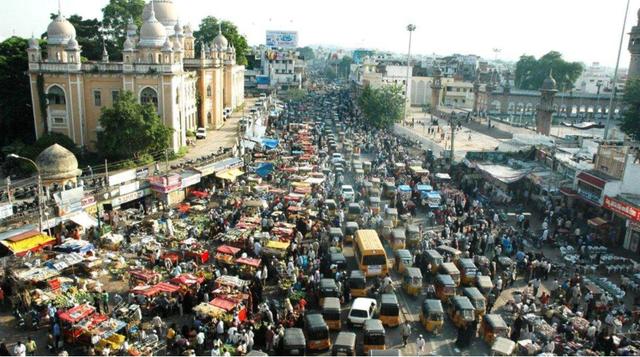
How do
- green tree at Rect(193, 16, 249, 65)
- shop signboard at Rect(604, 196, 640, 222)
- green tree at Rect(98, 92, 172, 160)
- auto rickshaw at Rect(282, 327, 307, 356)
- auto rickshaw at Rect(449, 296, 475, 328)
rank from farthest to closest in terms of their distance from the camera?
green tree at Rect(193, 16, 249, 65) < green tree at Rect(98, 92, 172, 160) < shop signboard at Rect(604, 196, 640, 222) < auto rickshaw at Rect(449, 296, 475, 328) < auto rickshaw at Rect(282, 327, 307, 356)

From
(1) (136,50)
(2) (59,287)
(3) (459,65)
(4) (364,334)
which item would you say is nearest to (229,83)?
(1) (136,50)

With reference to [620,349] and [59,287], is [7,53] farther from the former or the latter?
[620,349]

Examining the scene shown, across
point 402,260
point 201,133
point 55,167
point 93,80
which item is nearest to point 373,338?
point 402,260

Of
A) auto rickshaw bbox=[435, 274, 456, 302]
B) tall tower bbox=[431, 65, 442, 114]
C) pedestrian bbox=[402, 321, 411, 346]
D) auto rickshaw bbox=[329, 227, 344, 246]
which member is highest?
tall tower bbox=[431, 65, 442, 114]

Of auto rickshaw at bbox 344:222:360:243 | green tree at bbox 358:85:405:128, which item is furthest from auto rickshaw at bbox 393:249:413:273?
green tree at bbox 358:85:405:128

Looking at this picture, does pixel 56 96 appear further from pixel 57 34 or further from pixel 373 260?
pixel 373 260

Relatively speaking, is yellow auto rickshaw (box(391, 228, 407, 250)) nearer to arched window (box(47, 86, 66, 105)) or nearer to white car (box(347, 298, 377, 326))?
white car (box(347, 298, 377, 326))
